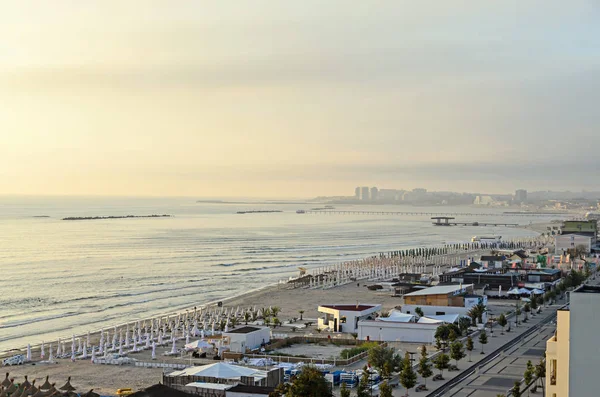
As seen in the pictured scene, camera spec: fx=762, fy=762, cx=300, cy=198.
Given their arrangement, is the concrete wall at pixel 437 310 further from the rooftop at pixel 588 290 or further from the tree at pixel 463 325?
the rooftop at pixel 588 290

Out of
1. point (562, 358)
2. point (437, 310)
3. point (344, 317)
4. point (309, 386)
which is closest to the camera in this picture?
point (562, 358)

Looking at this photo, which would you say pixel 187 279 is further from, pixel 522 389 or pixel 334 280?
pixel 522 389

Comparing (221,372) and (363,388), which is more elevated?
(221,372)

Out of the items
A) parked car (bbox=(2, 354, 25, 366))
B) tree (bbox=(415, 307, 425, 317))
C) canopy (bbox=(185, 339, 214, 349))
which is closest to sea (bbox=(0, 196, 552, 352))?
parked car (bbox=(2, 354, 25, 366))

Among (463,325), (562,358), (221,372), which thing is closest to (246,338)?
(221,372)

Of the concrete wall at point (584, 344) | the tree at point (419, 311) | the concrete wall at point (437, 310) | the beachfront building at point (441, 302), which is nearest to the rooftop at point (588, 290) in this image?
the concrete wall at point (584, 344)

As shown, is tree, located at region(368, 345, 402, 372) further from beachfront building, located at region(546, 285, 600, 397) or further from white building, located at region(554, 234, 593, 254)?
white building, located at region(554, 234, 593, 254)

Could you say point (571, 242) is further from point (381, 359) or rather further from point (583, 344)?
point (583, 344)
